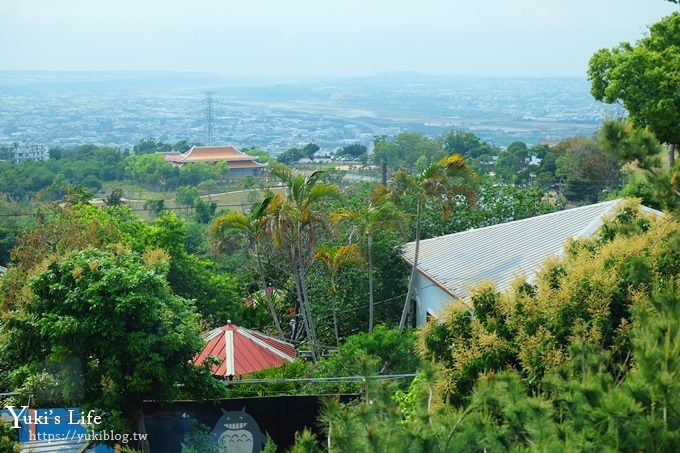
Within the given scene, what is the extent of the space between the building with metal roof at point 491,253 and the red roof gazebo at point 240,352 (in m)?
2.40

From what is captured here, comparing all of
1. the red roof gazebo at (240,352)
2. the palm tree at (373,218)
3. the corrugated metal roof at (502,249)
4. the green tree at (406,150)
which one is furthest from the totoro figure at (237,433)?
the green tree at (406,150)

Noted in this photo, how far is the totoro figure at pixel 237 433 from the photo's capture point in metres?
9.27

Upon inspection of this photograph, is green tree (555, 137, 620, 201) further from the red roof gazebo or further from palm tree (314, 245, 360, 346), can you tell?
the red roof gazebo

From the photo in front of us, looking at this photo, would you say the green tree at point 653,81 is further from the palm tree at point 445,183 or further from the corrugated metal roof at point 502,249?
the palm tree at point 445,183

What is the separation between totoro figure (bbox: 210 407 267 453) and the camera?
30.4 feet

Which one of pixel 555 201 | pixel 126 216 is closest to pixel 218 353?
pixel 126 216

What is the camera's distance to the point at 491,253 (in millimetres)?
13328

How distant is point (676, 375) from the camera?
16.9ft

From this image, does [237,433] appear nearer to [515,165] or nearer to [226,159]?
[515,165]

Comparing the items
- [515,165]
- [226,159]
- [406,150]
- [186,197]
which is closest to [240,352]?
[515,165]

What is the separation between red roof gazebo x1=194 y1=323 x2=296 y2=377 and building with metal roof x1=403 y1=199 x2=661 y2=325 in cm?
240

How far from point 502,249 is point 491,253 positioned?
167 mm

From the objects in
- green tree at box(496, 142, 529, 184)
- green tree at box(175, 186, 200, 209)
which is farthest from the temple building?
A: green tree at box(496, 142, 529, 184)

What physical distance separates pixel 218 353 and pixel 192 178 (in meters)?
56.2
